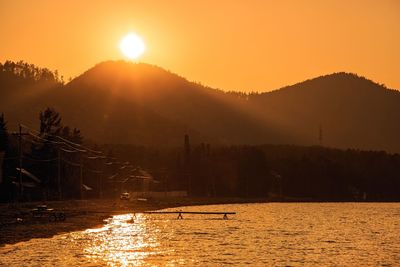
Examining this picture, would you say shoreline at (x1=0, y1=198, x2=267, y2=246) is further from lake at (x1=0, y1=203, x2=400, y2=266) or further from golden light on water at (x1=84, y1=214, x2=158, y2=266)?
golden light on water at (x1=84, y1=214, x2=158, y2=266)

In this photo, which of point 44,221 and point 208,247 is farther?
point 44,221

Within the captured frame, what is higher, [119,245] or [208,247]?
[119,245]

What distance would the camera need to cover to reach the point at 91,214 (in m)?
112

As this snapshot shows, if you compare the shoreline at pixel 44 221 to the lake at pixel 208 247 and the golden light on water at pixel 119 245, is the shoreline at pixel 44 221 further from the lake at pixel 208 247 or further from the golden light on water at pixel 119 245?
the golden light on water at pixel 119 245

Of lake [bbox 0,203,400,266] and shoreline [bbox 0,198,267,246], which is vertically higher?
shoreline [bbox 0,198,267,246]

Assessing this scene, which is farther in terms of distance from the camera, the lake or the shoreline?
the shoreline

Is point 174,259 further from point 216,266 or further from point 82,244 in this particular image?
point 82,244

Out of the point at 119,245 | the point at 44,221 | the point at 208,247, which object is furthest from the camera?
the point at 44,221

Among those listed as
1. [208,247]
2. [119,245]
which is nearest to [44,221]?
[119,245]

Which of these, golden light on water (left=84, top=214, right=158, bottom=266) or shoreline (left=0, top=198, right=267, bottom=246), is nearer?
golden light on water (left=84, top=214, right=158, bottom=266)

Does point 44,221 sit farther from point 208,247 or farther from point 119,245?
point 208,247

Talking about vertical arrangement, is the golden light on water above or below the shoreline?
below

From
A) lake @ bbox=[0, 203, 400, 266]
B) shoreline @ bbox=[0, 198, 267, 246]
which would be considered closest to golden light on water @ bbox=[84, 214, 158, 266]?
lake @ bbox=[0, 203, 400, 266]

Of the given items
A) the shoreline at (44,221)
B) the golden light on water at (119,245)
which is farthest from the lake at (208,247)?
the shoreline at (44,221)
